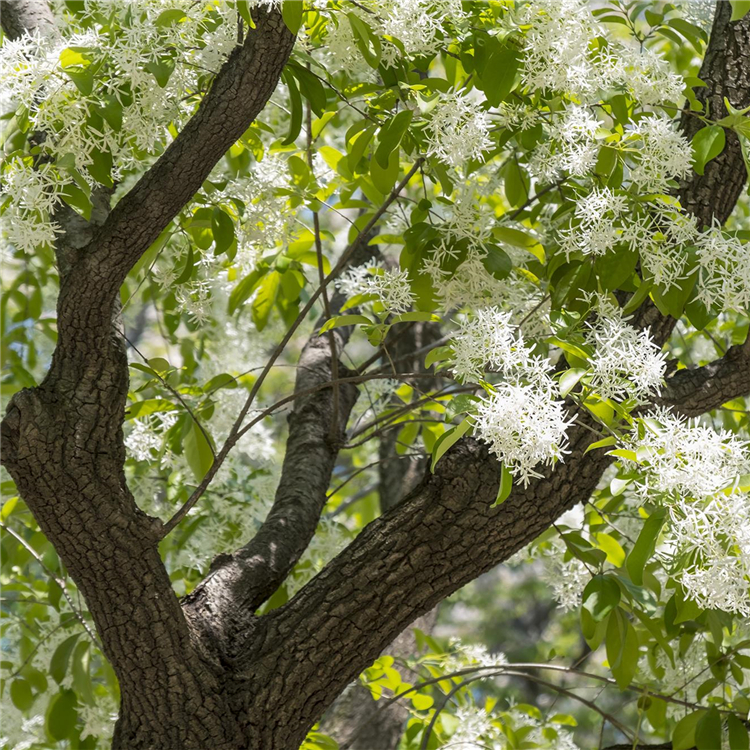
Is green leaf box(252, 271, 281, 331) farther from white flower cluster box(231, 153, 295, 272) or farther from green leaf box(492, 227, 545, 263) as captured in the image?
green leaf box(492, 227, 545, 263)

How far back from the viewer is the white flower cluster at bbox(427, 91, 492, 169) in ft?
5.26

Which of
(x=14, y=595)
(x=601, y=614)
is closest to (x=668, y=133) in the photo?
(x=601, y=614)

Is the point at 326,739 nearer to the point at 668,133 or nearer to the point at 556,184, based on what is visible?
the point at 556,184

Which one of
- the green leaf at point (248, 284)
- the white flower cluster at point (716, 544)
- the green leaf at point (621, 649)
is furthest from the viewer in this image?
the green leaf at point (248, 284)

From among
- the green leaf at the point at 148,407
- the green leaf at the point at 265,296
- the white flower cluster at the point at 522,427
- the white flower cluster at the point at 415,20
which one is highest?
the green leaf at the point at 265,296

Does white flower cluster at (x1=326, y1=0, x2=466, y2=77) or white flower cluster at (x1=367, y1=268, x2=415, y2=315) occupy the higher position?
white flower cluster at (x1=326, y1=0, x2=466, y2=77)

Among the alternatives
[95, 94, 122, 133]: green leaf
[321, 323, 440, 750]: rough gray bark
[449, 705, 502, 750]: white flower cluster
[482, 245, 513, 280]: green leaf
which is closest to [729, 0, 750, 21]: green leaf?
[482, 245, 513, 280]: green leaf

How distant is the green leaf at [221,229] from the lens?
1892mm

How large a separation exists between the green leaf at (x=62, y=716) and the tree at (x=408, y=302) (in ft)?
0.48

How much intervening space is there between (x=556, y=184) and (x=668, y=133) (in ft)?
1.43

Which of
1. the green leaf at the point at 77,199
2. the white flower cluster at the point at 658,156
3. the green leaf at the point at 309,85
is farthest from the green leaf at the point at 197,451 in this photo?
the white flower cluster at the point at 658,156

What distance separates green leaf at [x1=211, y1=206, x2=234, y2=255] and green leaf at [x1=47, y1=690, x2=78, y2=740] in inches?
45.1

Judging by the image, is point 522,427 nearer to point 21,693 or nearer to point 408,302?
point 408,302

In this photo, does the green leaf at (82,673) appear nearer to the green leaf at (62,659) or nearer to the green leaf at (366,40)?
the green leaf at (62,659)
